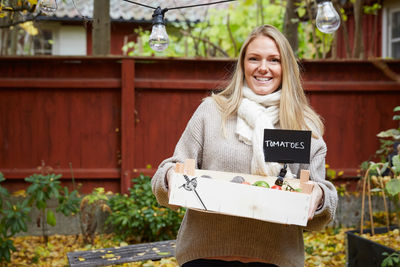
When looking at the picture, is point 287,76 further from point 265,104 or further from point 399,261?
point 399,261

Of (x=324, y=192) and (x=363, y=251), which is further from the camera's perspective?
(x=363, y=251)

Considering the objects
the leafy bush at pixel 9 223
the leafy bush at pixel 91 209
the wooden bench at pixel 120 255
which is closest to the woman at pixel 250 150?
the wooden bench at pixel 120 255

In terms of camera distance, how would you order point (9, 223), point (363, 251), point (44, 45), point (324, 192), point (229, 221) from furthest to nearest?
point (44, 45) < point (9, 223) < point (363, 251) < point (229, 221) < point (324, 192)

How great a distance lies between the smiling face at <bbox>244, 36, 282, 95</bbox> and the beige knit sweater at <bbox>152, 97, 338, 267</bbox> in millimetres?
202

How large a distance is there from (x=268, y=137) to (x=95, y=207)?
399 cm

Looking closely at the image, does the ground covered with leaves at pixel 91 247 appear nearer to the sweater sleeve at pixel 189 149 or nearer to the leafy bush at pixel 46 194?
the leafy bush at pixel 46 194

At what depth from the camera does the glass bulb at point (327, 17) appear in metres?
2.21

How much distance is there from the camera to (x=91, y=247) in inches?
219

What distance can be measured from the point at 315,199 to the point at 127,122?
4.37 metres

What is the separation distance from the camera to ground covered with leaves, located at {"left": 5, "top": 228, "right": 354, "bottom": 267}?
5004 mm

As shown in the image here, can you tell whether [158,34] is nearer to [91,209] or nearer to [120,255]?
[120,255]

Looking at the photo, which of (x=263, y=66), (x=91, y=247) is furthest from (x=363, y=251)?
(x=91, y=247)

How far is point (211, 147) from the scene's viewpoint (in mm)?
2244

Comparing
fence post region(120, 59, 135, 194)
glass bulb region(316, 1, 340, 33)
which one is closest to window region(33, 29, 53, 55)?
fence post region(120, 59, 135, 194)
